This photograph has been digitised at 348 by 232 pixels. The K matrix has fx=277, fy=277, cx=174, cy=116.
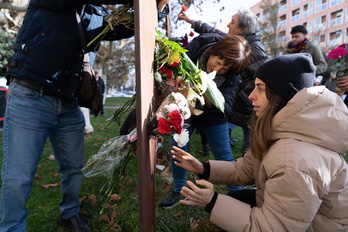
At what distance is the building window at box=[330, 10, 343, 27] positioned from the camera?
3616 cm

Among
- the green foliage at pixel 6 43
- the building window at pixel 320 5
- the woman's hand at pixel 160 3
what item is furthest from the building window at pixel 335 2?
the woman's hand at pixel 160 3

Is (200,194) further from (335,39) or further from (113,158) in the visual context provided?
(335,39)

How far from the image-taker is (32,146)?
68.6 inches

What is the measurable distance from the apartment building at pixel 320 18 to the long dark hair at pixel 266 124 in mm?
31652

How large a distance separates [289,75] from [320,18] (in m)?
45.3

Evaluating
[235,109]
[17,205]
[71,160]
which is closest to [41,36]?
[71,160]

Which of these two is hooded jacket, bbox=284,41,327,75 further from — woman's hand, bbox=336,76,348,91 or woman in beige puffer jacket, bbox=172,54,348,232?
woman in beige puffer jacket, bbox=172,54,348,232

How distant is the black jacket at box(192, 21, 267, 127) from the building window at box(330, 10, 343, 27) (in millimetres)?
39871

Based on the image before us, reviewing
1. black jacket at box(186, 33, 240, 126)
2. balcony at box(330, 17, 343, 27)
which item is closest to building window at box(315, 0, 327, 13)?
balcony at box(330, 17, 343, 27)

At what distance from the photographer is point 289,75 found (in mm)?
1466

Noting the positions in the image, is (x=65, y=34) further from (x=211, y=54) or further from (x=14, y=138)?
(x=211, y=54)

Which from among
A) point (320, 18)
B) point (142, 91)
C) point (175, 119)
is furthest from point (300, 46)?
point (320, 18)

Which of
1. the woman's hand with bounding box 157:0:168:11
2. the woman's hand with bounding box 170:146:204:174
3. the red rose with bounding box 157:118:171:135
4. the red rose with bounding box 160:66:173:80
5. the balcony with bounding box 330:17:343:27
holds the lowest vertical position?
the woman's hand with bounding box 170:146:204:174

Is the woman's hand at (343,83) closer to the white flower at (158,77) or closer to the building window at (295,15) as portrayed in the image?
the white flower at (158,77)
